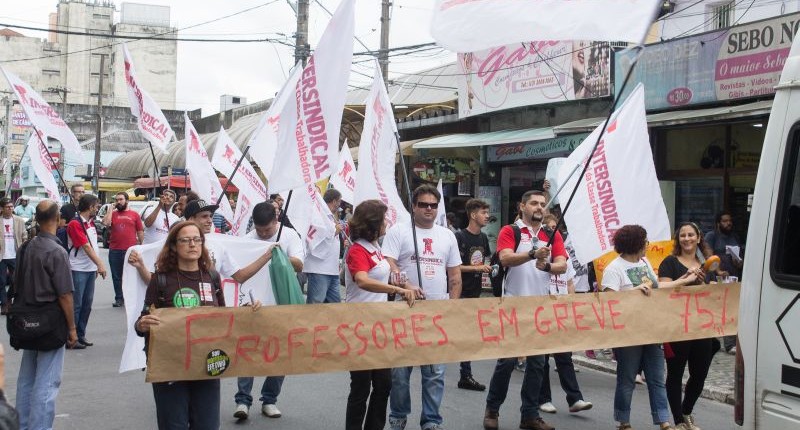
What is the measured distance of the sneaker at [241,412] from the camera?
23.2 feet

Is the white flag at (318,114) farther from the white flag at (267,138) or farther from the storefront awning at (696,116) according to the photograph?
the storefront awning at (696,116)

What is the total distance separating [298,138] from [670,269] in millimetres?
2922

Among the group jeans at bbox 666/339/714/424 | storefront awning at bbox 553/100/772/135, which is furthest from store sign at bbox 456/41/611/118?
jeans at bbox 666/339/714/424

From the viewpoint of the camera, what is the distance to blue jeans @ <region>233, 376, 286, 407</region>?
23.4ft

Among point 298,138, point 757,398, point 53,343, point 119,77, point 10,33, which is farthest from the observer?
point 10,33

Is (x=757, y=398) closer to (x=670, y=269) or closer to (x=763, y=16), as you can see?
(x=670, y=269)

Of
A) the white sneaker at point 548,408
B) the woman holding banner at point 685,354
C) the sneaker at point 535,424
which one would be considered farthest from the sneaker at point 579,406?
the woman holding banner at point 685,354

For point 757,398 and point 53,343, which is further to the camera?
point 53,343

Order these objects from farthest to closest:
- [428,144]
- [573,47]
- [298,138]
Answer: [428,144], [573,47], [298,138]

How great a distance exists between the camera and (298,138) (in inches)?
260

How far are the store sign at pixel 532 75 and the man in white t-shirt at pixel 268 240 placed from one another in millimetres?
11192

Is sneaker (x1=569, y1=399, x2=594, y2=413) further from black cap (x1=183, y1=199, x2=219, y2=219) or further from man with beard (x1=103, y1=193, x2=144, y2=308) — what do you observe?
man with beard (x1=103, y1=193, x2=144, y2=308)

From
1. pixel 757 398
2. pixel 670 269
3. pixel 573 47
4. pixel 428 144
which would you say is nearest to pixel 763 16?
pixel 573 47

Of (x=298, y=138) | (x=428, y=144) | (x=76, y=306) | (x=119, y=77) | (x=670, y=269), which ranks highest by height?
(x=119, y=77)
